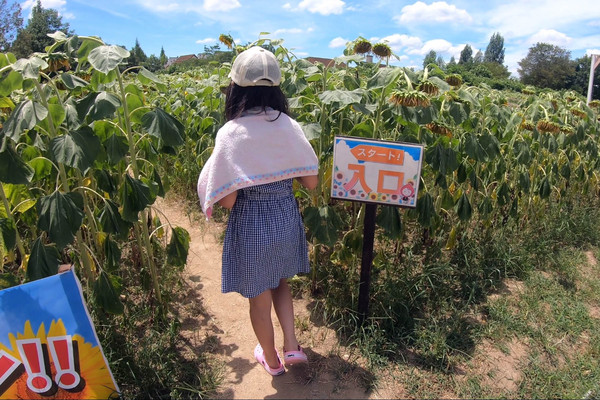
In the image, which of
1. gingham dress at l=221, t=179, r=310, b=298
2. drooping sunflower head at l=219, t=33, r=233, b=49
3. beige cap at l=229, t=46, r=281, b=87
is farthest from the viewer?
drooping sunflower head at l=219, t=33, r=233, b=49

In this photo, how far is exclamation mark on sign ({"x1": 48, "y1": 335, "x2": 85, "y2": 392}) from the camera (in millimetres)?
1438

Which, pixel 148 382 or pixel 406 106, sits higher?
pixel 406 106

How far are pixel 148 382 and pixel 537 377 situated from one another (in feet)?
5.20

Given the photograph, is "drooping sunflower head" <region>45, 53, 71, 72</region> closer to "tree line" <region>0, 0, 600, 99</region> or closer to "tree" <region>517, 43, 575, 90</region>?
Answer: "tree line" <region>0, 0, 600, 99</region>

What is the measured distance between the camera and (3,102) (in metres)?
1.58

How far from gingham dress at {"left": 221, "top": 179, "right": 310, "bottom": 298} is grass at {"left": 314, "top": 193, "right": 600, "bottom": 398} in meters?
0.61

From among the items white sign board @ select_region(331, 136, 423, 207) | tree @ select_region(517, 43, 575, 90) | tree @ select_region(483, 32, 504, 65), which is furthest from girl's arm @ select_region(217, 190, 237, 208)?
tree @ select_region(483, 32, 504, 65)

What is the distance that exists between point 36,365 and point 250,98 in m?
1.14

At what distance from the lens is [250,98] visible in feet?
4.79

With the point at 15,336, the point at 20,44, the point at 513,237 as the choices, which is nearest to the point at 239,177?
the point at 15,336

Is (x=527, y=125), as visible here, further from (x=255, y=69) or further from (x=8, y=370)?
(x=8, y=370)

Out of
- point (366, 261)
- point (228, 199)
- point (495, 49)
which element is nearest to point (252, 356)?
point (366, 261)

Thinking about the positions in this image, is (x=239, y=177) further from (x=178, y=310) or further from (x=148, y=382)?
(x=178, y=310)

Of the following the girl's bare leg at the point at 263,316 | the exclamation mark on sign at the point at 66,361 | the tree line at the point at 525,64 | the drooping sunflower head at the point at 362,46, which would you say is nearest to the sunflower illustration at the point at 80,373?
the exclamation mark on sign at the point at 66,361
